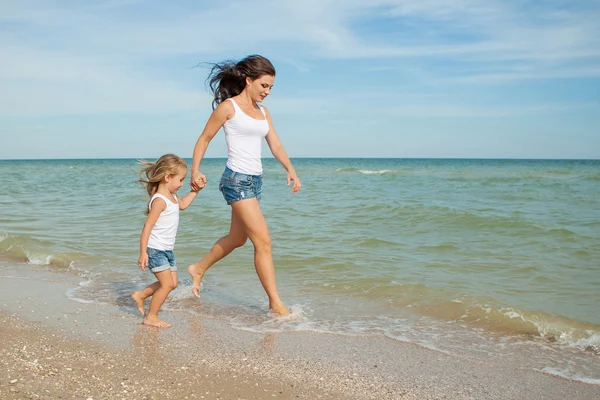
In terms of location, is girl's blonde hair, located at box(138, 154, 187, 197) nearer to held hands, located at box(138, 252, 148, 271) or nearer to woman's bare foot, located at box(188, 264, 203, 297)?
held hands, located at box(138, 252, 148, 271)

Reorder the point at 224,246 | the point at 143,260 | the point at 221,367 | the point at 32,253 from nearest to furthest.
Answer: the point at 221,367
the point at 143,260
the point at 224,246
the point at 32,253

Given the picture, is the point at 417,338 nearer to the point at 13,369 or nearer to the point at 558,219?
the point at 13,369

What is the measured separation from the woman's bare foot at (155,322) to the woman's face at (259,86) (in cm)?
184

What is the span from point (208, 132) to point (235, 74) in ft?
1.66

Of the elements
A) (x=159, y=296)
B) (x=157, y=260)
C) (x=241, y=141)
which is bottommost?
(x=159, y=296)

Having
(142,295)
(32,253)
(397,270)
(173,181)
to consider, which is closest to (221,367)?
(142,295)

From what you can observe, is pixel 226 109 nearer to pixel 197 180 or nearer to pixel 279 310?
pixel 197 180

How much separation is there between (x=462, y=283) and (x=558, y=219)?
17.3ft

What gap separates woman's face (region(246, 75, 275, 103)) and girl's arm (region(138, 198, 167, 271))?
42.2 inches

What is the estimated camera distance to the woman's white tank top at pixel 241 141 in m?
4.46

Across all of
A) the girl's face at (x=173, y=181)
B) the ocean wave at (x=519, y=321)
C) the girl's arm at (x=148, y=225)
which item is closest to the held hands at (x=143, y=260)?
the girl's arm at (x=148, y=225)

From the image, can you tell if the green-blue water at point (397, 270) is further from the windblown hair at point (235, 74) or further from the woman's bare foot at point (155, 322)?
the windblown hair at point (235, 74)

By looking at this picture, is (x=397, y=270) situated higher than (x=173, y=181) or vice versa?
(x=173, y=181)

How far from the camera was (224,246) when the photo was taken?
16.7 feet
